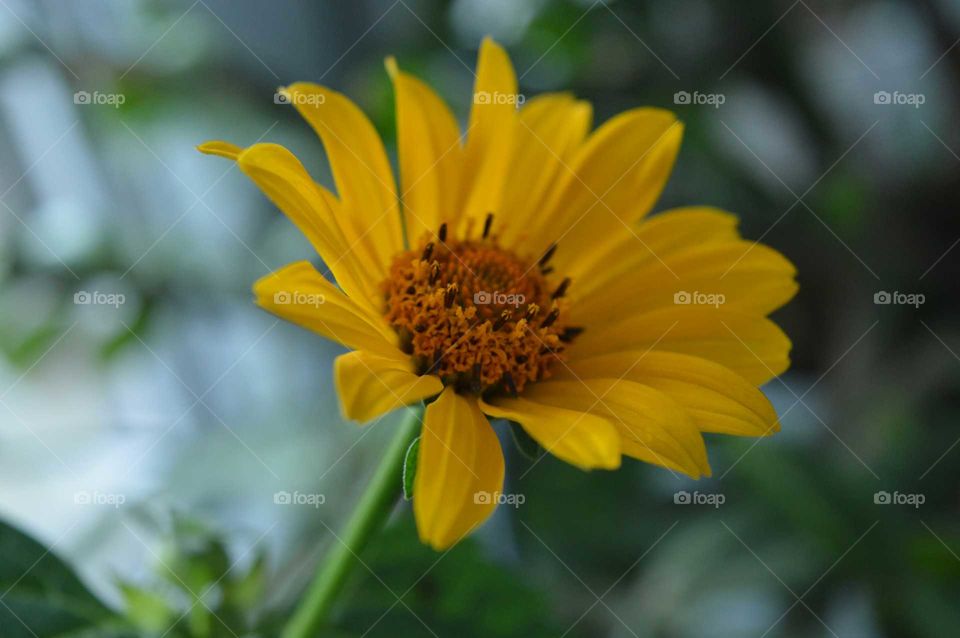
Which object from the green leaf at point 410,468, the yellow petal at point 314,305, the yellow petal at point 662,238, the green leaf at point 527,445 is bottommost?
the green leaf at point 410,468

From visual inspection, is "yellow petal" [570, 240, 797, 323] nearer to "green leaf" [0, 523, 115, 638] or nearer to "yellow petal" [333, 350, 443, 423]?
"yellow petal" [333, 350, 443, 423]

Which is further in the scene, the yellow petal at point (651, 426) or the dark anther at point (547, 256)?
the dark anther at point (547, 256)

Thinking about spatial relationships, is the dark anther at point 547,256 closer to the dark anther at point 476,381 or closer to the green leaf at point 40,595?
the dark anther at point 476,381

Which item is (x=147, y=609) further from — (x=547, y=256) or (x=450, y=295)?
(x=547, y=256)

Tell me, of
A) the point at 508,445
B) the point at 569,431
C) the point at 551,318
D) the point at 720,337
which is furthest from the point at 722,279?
the point at 508,445

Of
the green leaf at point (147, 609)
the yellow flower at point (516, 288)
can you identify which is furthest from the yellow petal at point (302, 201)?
the green leaf at point (147, 609)

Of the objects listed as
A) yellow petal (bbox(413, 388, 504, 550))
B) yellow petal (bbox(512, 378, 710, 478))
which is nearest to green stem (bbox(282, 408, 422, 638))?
yellow petal (bbox(413, 388, 504, 550))
